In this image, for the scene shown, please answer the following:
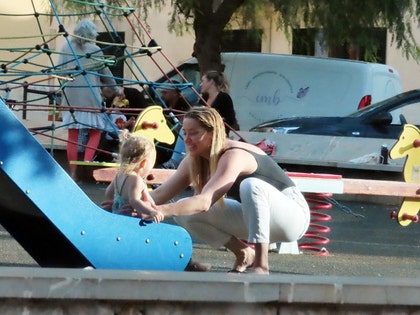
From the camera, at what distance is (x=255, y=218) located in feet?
25.5

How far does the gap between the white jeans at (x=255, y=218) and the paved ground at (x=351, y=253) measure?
58cm

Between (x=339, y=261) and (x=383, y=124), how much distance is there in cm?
839

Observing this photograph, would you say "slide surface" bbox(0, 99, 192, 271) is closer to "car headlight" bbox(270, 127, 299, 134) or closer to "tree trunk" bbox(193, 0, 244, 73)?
"car headlight" bbox(270, 127, 299, 134)

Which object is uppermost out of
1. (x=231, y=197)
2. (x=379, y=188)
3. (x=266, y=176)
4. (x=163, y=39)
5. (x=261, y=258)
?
Answer: (x=266, y=176)

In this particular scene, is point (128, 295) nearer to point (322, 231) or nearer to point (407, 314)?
point (407, 314)

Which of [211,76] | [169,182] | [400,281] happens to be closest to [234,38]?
[211,76]

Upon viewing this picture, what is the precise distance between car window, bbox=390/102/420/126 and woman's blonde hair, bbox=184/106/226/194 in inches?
442

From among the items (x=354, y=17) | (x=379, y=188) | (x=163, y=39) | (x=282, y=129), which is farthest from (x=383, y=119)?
(x=163, y=39)

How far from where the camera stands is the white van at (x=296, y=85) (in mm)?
21578

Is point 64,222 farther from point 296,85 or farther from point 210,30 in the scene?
point 296,85

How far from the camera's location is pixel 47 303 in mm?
5422

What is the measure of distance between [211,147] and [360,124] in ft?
35.2

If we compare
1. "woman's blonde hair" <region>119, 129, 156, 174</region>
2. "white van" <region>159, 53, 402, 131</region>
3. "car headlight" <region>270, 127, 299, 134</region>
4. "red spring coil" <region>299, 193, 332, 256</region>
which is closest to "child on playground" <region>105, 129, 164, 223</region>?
"woman's blonde hair" <region>119, 129, 156, 174</region>

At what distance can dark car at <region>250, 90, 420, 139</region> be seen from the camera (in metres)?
18.1
